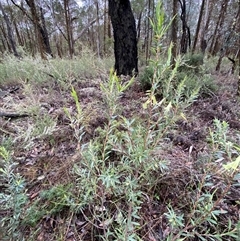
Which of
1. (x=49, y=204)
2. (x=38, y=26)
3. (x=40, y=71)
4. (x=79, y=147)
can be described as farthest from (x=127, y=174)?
(x=38, y=26)

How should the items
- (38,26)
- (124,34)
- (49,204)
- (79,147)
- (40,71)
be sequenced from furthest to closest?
(38,26) → (124,34) → (40,71) → (49,204) → (79,147)

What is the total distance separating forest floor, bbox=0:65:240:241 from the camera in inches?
39.4

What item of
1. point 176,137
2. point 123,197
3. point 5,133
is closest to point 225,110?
point 176,137

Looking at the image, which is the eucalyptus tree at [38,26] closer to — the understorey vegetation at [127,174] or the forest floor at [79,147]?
the forest floor at [79,147]

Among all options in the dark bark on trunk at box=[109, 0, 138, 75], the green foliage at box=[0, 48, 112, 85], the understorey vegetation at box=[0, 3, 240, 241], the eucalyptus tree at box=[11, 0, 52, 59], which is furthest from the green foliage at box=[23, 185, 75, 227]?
the eucalyptus tree at box=[11, 0, 52, 59]

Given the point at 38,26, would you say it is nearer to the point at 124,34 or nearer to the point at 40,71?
the point at 40,71

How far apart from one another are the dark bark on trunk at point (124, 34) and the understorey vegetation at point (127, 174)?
5.60 feet

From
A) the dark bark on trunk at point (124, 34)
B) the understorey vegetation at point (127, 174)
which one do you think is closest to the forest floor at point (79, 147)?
the understorey vegetation at point (127, 174)

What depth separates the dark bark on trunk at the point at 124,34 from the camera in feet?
10.5

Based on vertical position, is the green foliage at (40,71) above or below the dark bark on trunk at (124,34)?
below

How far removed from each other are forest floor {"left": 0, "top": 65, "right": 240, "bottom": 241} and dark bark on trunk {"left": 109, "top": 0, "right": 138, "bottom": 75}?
41.6 inches

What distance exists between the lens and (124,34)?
3.33 metres

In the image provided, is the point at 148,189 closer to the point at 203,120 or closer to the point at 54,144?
the point at 54,144

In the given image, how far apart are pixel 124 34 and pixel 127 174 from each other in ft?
9.81
